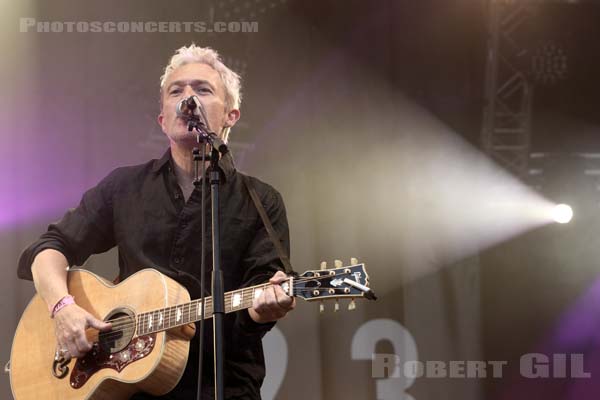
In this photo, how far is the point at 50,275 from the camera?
3.22 meters

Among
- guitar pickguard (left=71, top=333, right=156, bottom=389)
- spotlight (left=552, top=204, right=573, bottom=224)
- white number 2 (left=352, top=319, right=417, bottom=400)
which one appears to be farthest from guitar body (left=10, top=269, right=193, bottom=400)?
spotlight (left=552, top=204, right=573, bottom=224)

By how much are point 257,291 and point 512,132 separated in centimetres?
226

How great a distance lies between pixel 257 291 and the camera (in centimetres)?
280

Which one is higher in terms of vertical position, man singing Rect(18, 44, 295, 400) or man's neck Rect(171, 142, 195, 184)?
man's neck Rect(171, 142, 195, 184)

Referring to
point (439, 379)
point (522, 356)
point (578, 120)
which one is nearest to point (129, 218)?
point (439, 379)

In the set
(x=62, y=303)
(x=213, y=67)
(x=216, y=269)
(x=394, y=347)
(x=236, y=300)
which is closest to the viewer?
(x=216, y=269)

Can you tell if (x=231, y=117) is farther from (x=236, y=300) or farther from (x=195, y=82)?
(x=236, y=300)

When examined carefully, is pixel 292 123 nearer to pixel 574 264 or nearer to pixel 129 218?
pixel 129 218

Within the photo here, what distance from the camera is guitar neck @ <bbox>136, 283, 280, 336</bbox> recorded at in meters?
2.83

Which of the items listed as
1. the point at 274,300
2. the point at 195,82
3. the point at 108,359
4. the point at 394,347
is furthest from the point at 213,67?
the point at 394,347

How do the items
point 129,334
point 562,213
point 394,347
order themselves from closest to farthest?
point 129,334, point 394,347, point 562,213

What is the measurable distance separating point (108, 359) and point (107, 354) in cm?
2

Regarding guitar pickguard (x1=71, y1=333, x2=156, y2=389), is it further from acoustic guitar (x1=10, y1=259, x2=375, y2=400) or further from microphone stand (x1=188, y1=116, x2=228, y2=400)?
microphone stand (x1=188, y1=116, x2=228, y2=400)

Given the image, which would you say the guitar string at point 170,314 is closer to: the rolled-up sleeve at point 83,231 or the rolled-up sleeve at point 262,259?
the rolled-up sleeve at point 262,259
